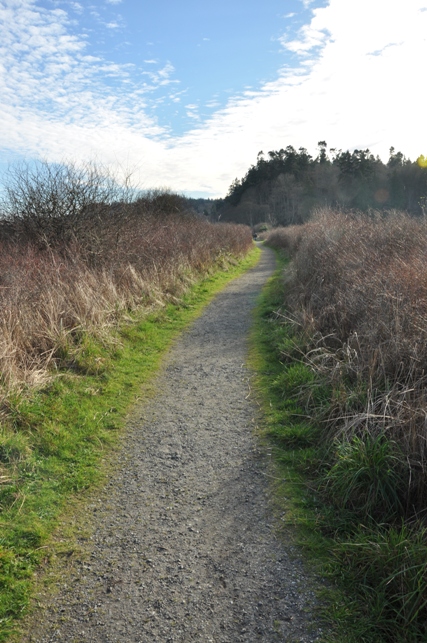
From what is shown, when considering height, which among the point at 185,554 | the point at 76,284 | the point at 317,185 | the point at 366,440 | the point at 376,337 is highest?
the point at 317,185

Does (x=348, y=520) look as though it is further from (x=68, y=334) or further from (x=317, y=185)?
(x=317, y=185)

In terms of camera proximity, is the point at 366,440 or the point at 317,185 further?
the point at 317,185

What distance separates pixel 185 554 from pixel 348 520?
4.07 ft

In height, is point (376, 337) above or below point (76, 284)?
below

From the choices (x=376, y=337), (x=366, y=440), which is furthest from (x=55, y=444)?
(x=376, y=337)

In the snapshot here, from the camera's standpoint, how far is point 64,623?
2621 mm

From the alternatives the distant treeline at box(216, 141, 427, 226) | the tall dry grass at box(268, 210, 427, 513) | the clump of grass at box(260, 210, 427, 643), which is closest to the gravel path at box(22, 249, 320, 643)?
the clump of grass at box(260, 210, 427, 643)

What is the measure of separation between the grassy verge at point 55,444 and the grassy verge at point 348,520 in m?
1.84

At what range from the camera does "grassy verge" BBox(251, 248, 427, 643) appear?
2484mm

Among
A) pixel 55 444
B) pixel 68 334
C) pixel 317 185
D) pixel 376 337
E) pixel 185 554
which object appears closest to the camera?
pixel 185 554

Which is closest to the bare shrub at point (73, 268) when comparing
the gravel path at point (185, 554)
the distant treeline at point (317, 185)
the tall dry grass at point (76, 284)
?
the tall dry grass at point (76, 284)

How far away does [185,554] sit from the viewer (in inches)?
123

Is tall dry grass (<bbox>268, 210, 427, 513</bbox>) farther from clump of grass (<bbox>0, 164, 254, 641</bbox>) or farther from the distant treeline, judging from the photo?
the distant treeline

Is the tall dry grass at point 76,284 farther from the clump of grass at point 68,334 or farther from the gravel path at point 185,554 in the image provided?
the gravel path at point 185,554
